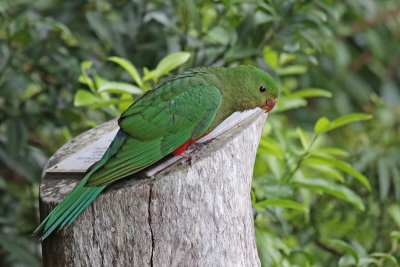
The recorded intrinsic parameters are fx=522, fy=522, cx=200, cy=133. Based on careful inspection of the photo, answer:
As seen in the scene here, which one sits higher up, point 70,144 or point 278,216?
point 70,144

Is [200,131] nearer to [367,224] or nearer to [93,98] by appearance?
[93,98]

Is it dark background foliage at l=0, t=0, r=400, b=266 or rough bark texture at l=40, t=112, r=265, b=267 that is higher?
dark background foliage at l=0, t=0, r=400, b=266

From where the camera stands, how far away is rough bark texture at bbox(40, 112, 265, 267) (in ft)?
5.97

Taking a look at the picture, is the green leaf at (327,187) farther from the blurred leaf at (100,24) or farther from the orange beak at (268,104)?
the blurred leaf at (100,24)

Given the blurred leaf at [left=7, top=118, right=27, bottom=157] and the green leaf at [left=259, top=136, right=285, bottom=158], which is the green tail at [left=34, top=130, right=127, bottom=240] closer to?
the green leaf at [left=259, top=136, right=285, bottom=158]

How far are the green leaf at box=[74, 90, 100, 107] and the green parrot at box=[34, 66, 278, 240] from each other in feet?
2.07

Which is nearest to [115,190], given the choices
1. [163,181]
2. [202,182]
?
[163,181]

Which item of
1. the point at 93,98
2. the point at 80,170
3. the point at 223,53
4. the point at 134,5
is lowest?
the point at 80,170

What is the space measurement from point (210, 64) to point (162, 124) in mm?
1295

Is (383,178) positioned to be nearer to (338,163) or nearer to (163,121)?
(338,163)

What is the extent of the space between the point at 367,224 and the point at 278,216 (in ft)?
5.23

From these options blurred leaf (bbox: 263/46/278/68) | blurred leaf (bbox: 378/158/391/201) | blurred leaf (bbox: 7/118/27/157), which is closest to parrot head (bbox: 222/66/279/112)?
blurred leaf (bbox: 263/46/278/68)

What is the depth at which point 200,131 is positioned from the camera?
78.7 inches

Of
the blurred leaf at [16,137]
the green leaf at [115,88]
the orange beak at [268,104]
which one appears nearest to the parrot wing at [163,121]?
the orange beak at [268,104]
